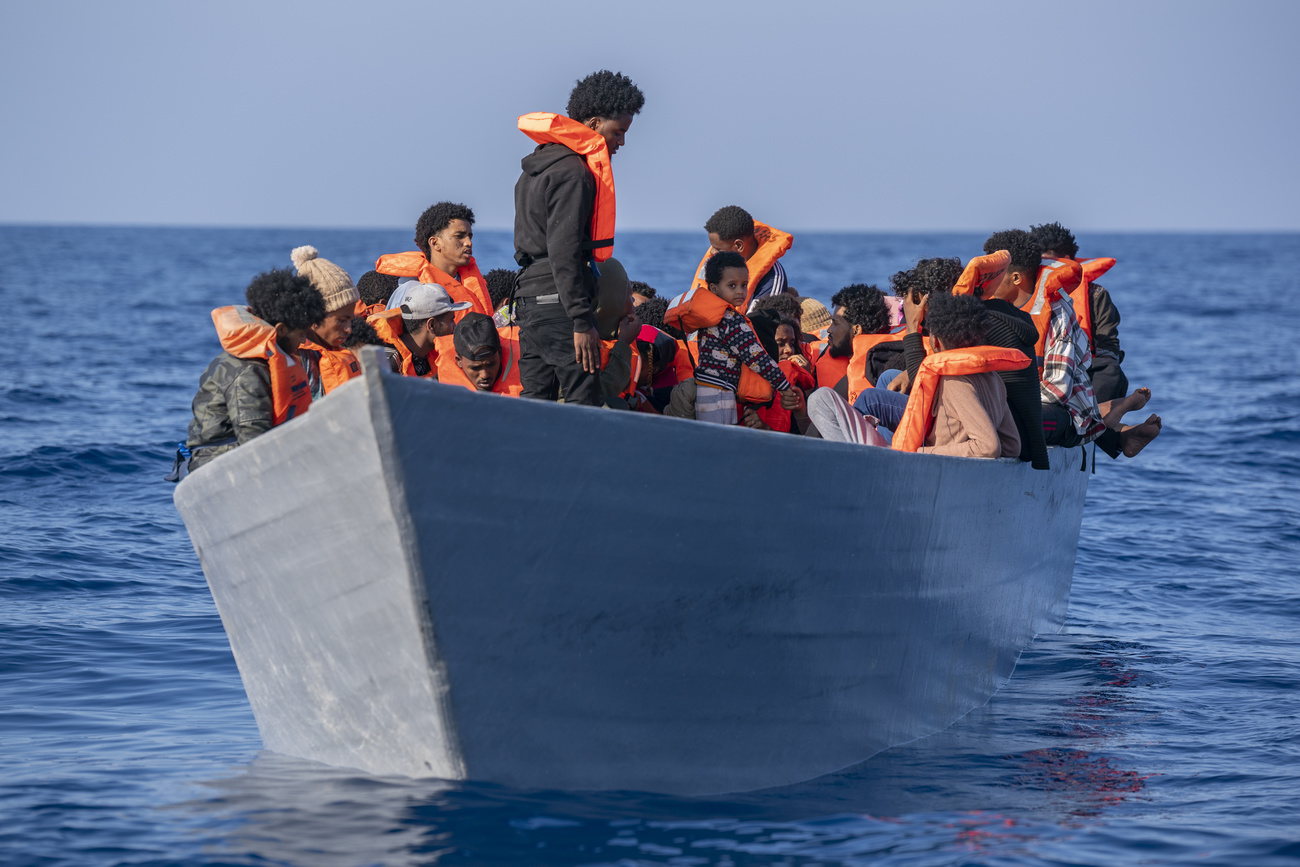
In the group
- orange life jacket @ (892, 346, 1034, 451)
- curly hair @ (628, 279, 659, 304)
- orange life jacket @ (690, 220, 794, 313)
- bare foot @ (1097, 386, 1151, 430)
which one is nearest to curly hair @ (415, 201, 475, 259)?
curly hair @ (628, 279, 659, 304)

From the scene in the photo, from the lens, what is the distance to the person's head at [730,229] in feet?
22.5

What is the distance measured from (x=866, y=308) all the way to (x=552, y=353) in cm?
243

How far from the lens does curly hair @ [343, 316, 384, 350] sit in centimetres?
561

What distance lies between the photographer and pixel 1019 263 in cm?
660

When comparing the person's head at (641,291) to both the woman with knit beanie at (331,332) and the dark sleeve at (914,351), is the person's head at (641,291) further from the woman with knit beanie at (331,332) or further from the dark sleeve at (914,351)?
the woman with knit beanie at (331,332)

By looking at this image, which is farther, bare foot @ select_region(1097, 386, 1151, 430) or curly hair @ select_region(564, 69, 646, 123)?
bare foot @ select_region(1097, 386, 1151, 430)

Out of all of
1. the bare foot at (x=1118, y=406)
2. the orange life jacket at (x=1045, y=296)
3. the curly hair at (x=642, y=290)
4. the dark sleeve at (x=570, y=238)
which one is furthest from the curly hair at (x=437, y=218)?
the bare foot at (x=1118, y=406)

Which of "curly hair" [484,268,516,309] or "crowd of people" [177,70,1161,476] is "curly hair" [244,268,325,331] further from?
"curly hair" [484,268,516,309]

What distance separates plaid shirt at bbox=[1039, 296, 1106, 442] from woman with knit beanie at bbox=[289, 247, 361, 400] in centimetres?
359

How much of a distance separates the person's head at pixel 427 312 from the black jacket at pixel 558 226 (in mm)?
948

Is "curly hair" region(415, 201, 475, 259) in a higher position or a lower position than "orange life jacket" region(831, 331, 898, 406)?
higher

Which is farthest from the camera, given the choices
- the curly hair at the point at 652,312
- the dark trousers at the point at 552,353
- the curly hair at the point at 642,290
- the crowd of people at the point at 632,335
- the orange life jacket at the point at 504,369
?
the curly hair at the point at 642,290

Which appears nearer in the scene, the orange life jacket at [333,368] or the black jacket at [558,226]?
the black jacket at [558,226]

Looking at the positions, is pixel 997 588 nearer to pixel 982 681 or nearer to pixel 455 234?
pixel 982 681
